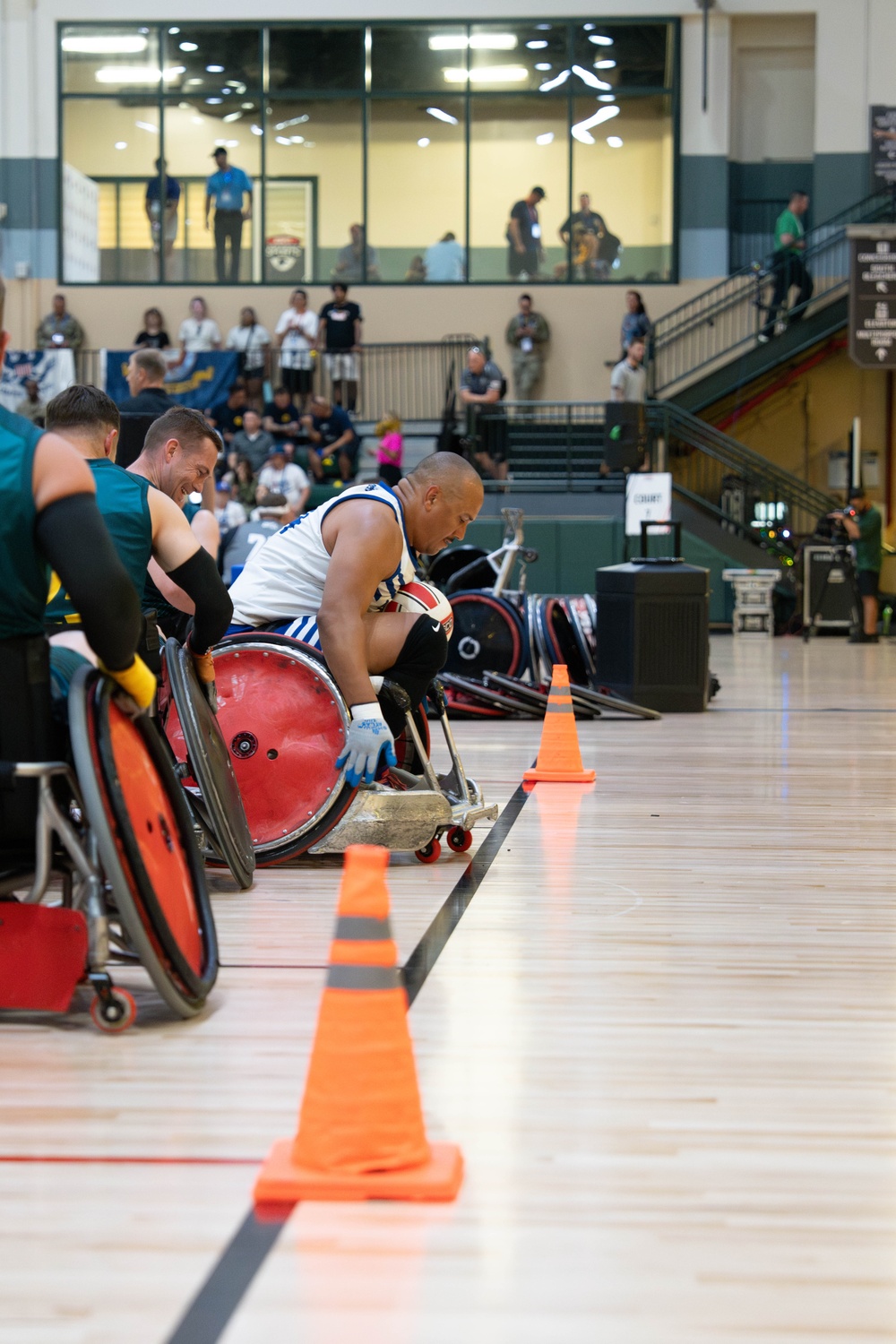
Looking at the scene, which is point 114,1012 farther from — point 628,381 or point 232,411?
point 628,381

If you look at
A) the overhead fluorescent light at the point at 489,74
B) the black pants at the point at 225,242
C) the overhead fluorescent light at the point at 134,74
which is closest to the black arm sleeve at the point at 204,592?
the black pants at the point at 225,242

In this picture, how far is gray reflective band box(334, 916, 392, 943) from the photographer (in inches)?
107

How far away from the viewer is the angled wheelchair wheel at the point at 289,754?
5414 millimetres

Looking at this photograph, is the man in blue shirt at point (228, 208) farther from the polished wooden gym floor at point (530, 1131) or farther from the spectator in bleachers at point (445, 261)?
the polished wooden gym floor at point (530, 1131)

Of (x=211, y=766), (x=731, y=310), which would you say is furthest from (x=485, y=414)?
(x=211, y=766)

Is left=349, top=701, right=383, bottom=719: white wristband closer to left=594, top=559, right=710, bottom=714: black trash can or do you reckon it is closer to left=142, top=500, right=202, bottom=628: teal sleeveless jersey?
left=142, top=500, right=202, bottom=628: teal sleeveless jersey

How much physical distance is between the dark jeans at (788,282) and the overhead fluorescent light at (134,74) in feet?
31.8

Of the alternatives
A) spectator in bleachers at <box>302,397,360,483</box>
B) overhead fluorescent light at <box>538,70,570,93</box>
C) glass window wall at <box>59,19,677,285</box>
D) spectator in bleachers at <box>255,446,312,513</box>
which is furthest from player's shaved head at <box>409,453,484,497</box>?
overhead fluorescent light at <box>538,70,570,93</box>

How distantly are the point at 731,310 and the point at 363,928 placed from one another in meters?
22.7

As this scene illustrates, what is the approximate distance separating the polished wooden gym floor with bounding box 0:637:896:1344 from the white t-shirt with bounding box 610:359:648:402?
700 inches

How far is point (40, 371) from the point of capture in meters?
23.4

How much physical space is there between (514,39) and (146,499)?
72.2 feet

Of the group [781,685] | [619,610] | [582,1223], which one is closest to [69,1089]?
[582,1223]

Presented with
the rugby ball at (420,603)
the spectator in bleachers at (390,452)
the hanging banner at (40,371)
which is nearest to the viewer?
the rugby ball at (420,603)
